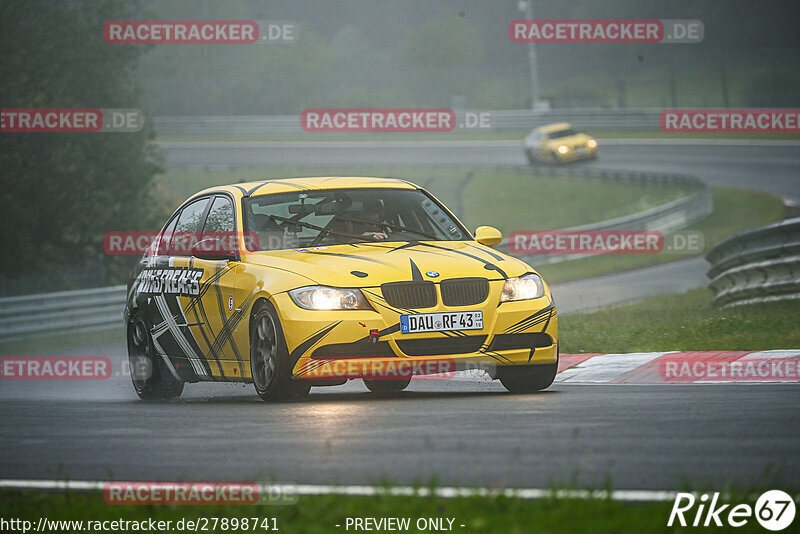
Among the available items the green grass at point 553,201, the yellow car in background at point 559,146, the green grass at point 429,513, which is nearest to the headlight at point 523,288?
the green grass at point 429,513

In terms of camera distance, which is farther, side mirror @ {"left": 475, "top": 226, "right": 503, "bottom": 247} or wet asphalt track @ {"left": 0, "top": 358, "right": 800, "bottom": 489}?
side mirror @ {"left": 475, "top": 226, "right": 503, "bottom": 247}

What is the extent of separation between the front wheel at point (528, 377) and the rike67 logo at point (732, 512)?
4.55 meters

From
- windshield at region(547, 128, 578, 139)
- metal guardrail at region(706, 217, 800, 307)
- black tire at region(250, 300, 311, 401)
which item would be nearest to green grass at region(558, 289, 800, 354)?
metal guardrail at region(706, 217, 800, 307)

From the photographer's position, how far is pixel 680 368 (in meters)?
10.6

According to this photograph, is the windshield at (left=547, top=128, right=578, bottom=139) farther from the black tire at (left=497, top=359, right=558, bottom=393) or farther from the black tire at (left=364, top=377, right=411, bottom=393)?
the black tire at (left=497, top=359, right=558, bottom=393)

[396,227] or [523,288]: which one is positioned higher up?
[396,227]

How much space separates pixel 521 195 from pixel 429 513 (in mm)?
40059

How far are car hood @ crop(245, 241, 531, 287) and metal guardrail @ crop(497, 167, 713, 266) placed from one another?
55.9 ft

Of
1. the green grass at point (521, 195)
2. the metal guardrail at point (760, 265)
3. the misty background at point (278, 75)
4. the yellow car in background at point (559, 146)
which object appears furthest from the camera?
the yellow car in background at point (559, 146)

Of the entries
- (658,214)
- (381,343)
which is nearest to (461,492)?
(381,343)

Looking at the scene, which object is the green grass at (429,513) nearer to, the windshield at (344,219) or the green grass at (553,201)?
the windshield at (344,219)

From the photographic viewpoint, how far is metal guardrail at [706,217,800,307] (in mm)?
14453

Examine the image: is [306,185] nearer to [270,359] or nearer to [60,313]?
[270,359]

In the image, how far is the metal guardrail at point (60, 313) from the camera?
21859mm
